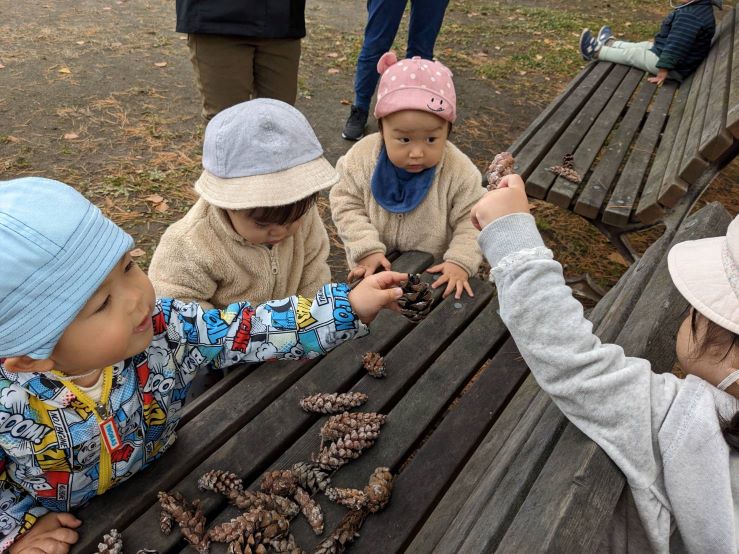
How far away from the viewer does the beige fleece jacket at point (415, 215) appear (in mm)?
2729

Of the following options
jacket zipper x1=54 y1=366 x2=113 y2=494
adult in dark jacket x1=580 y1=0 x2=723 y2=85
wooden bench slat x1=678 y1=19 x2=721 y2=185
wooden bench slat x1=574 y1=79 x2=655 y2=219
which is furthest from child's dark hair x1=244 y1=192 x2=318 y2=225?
adult in dark jacket x1=580 y1=0 x2=723 y2=85

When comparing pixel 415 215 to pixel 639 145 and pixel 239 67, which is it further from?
pixel 639 145

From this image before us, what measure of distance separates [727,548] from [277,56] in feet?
10.9

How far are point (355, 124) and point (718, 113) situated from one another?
3.10 metres

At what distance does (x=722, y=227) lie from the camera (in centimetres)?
212

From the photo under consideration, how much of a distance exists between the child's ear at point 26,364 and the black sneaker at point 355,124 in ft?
14.4

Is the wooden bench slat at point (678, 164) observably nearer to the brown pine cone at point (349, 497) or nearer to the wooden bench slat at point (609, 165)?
the wooden bench slat at point (609, 165)

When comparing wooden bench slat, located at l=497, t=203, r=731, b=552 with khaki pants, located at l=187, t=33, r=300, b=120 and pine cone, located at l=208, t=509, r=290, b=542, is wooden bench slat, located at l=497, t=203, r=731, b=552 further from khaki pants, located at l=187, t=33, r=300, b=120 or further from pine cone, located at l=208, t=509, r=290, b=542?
khaki pants, located at l=187, t=33, r=300, b=120

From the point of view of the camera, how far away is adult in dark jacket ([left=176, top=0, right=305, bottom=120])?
304 centimetres

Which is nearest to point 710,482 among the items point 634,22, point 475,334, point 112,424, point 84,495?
point 475,334

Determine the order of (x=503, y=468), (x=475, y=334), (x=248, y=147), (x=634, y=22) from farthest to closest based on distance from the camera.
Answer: (x=634, y=22) < (x=475, y=334) < (x=248, y=147) < (x=503, y=468)

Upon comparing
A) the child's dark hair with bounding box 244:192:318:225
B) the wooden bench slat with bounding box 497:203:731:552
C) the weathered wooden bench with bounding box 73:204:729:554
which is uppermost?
the wooden bench slat with bounding box 497:203:731:552

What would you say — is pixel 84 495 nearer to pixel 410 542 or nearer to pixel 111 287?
pixel 111 287

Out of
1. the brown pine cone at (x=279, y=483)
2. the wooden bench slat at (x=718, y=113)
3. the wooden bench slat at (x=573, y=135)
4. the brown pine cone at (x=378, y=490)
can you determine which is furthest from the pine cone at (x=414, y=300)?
the wooden bench slat at (x=718, y=113)
